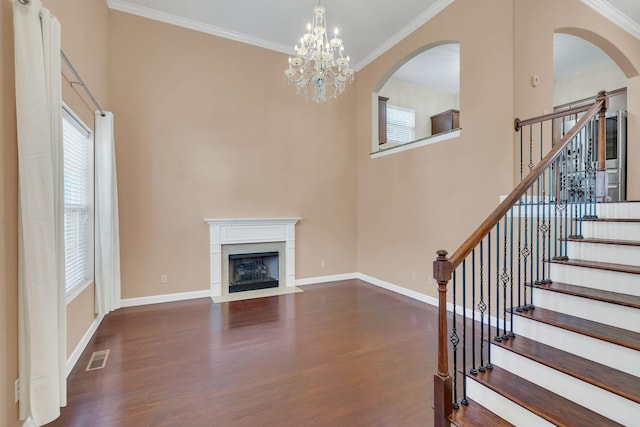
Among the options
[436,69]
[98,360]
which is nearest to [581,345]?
[98,360]

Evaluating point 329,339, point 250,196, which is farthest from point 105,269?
point 329,339

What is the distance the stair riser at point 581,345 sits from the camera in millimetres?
1749

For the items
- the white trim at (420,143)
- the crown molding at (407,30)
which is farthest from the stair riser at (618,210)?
the crown molding at (407,30)

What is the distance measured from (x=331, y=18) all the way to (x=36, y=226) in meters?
4.43

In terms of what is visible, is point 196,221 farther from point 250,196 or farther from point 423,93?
point 423,93

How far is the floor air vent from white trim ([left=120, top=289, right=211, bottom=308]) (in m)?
Result: 1.46

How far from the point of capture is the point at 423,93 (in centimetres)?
684

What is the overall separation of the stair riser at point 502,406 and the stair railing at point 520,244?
0.08 metres

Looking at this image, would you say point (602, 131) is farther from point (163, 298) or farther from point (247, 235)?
point (163, 298)

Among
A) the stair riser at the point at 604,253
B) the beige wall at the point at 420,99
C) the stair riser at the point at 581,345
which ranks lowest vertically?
the stair riser at the point at 581,345

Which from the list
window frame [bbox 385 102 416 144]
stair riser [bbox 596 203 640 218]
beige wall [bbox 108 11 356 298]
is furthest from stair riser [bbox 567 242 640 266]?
window frame [bbox 385 102 416 144]

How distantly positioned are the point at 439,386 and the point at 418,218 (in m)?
3.04

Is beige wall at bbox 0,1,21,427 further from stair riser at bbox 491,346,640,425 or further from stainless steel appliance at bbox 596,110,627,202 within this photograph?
stainless steel appliance at bbox 596,110,627,202

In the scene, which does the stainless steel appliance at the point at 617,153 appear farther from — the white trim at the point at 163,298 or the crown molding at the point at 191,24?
the white trim at the point at 163,298
